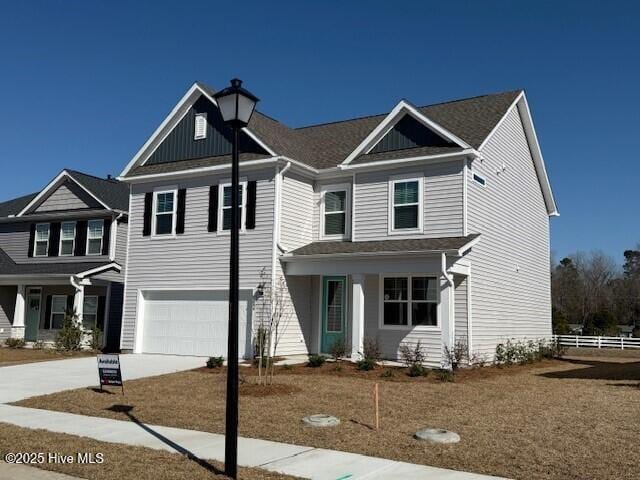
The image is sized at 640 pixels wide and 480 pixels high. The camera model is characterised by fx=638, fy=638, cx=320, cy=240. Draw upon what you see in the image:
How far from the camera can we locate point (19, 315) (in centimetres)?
2662

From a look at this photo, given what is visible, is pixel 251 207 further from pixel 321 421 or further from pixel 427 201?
pixel 321 421

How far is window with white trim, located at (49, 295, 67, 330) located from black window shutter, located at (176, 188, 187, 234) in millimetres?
8870

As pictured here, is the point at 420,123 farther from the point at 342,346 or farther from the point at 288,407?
the point at 288,407

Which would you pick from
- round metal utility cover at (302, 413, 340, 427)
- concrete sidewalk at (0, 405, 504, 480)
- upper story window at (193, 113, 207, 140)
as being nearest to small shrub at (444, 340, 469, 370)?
round metal utility cover at (302, 413, 340, 427)

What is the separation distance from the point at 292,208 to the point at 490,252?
643 centimetres

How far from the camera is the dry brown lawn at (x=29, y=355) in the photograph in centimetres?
2028

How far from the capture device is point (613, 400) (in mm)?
12469

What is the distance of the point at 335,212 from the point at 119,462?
14.4 m

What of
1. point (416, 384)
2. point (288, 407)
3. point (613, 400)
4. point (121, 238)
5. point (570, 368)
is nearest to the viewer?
point (288, 407)

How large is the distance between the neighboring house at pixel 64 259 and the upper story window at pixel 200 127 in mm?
6264

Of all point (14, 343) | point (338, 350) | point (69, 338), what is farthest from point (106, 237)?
point (338, 350)

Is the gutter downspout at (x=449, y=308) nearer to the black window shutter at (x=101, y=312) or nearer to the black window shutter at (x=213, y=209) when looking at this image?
the black window shutter at (x=213, y=209)

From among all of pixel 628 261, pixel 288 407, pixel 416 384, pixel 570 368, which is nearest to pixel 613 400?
pixel 416 384

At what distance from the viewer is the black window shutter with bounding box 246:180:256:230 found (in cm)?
2027
